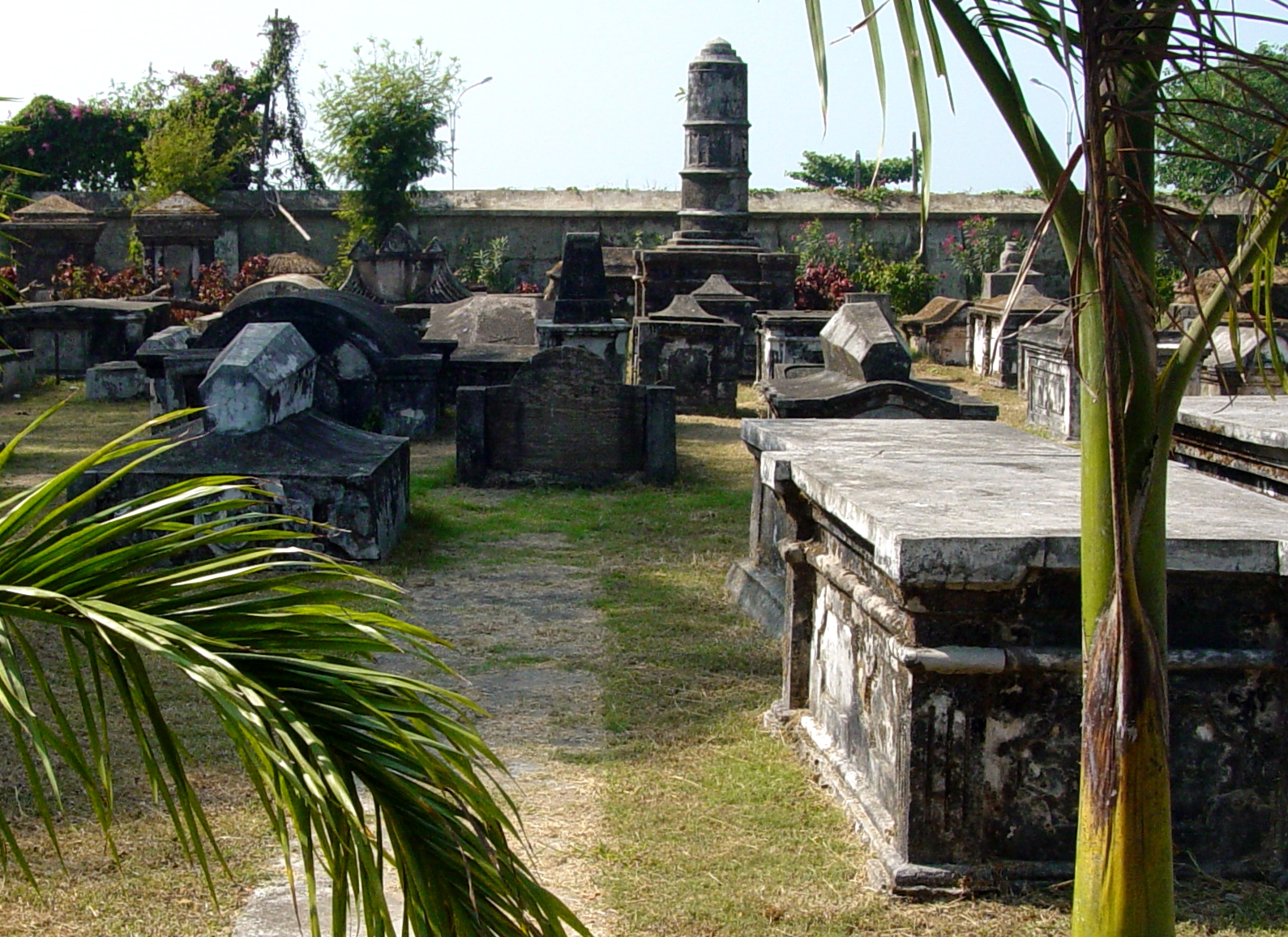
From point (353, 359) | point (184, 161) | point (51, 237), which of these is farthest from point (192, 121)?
point (353, 359)

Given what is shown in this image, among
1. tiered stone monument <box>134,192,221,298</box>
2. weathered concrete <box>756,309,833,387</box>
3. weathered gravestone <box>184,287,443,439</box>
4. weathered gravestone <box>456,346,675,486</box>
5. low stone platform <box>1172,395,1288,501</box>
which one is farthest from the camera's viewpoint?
tiered stone monument <box>134,192,221,298</box>

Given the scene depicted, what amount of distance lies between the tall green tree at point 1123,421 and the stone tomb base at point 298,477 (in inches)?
202

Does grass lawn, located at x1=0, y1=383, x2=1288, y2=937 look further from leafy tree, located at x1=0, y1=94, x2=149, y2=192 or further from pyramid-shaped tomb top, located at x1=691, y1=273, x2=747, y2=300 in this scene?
leafy tree, located at x1=0, y1=94, x2=149, y2=192

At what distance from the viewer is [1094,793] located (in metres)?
2.10

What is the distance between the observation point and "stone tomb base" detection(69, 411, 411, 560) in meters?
6.77

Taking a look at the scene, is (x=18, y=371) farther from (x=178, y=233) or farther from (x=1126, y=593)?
(x=1126, y=593)

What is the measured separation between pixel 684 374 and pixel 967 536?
10.4 metres

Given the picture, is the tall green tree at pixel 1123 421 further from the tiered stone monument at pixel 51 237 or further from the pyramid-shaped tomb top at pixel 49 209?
the pyramid-shaped tomb top at pixel 49 209

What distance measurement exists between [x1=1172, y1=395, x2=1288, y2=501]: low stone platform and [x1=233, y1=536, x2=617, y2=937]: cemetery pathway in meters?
2.40

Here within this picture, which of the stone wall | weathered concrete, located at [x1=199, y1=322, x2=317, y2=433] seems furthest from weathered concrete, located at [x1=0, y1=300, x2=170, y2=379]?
the stone wall

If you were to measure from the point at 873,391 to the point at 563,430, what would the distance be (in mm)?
2174

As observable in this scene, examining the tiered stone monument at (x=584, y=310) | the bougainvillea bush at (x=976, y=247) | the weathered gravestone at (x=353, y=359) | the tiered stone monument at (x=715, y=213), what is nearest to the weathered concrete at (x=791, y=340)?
the tiered stone monument at (x=584, y=310)

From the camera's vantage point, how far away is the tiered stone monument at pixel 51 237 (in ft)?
68.0

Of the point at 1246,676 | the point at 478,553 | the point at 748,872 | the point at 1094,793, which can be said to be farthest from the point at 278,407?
the point at 1094,793
